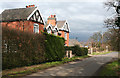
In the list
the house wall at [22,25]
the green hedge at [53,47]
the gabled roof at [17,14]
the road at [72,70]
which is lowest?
the road at [72,70]

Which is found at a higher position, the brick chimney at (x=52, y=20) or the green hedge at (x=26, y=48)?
the brick chimney at (x=52, y=20)

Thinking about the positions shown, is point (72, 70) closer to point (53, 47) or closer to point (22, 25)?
point (53, 47)

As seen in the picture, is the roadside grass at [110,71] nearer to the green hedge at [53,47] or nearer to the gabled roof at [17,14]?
the green hedge at [53,47]

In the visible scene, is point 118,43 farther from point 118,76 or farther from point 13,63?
point 13,63

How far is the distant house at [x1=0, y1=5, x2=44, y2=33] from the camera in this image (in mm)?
20502

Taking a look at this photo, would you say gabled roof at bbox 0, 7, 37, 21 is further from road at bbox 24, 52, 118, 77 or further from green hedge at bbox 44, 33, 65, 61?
road at bbox 24, 52, 118, 77

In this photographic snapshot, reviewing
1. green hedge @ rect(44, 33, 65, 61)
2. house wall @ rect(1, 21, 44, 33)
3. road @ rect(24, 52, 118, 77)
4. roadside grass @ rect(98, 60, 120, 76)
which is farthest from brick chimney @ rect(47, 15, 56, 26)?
roadside grass @ rect(98, 60, 120, 76)

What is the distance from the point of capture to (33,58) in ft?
44.3

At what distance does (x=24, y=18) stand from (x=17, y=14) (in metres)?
2.62

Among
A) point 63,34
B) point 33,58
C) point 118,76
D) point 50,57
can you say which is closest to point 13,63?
point 33,58

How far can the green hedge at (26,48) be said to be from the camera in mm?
10438

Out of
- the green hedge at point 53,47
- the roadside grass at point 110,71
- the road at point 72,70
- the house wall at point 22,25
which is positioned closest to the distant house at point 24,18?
the house wall at point 22,25

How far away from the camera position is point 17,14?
22656 millimetres

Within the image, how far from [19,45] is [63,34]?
25014 millimetres
